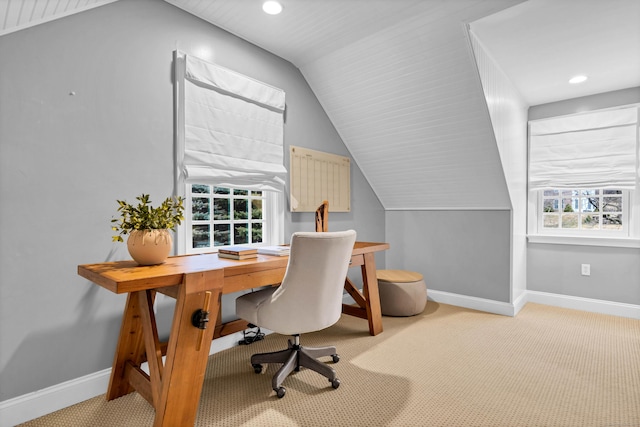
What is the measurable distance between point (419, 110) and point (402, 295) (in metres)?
1.74

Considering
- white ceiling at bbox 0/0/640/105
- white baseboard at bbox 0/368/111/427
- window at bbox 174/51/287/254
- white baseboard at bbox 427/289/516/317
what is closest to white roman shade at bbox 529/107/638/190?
white ceiling at bbox 0/0/640/105

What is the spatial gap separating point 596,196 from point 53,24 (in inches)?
190

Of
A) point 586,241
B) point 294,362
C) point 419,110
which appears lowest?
point 294,362

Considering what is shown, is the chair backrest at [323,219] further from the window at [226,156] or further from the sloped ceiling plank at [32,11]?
the sloped ceiling plank at [32,11]

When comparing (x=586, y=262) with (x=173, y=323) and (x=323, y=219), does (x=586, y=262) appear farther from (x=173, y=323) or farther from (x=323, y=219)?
(x=173, y=323)

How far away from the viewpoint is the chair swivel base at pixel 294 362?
1980mm

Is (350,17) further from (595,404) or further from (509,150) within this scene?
(595,404)

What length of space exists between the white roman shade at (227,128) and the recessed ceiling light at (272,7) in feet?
1.71

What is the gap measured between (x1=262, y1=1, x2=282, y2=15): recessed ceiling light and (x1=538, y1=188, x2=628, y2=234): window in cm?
347

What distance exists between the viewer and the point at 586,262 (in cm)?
365

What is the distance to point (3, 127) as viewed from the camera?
171 cm

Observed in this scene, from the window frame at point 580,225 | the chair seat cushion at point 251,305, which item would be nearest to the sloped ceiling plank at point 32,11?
the chair seat cushion at point 251,305

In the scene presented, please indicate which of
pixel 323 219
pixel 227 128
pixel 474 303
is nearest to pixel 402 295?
pixel 474 303

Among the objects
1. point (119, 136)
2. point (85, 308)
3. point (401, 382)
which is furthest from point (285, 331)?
point (119, 136)
